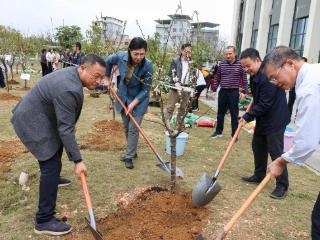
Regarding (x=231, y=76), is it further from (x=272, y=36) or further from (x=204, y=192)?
(x=272, y=36)

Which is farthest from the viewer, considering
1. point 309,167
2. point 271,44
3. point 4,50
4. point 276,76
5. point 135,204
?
point 271,44

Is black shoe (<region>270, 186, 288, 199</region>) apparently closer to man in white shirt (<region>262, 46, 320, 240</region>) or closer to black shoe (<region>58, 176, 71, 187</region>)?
man in white shirt (<region>262, 46, 320, 240</region>)

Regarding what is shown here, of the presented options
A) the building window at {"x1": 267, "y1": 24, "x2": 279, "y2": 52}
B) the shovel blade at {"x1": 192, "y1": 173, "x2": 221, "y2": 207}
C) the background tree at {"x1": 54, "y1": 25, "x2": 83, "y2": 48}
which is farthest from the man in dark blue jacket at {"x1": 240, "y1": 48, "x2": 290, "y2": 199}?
the background tree at {"x1": 54, "y1": 25, "x2": 83, "y2": 48}

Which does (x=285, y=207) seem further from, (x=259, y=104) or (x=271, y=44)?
(x=271, y=44)

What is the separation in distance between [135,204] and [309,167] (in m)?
3.30

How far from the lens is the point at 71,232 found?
3.27m

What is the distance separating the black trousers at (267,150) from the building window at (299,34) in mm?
13728

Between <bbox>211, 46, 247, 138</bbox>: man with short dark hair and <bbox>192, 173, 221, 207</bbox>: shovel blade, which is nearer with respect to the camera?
<bbox>192, 173, 221, 207</bbox>: shovel blade

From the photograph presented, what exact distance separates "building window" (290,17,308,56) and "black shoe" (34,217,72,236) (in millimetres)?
16105

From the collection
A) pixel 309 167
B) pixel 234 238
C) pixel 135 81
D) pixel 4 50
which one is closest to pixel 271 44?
pixel 4 50

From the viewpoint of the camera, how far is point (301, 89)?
2.24 metres

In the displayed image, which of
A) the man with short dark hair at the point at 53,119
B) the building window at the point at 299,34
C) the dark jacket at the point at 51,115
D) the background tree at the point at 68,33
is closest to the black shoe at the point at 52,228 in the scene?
the man with short dark hair at the point at 53,119

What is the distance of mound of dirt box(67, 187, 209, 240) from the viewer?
323 centimetres

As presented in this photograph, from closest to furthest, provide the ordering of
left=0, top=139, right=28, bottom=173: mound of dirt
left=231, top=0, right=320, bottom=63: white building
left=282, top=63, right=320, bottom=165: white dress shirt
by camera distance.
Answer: left=282, top=63, right=320, bottom=165: white dress shirt → left=0, top=139, right=28, bottom=173: mound of dirt → left=231, top=0, right=320, bottom=63: white building
